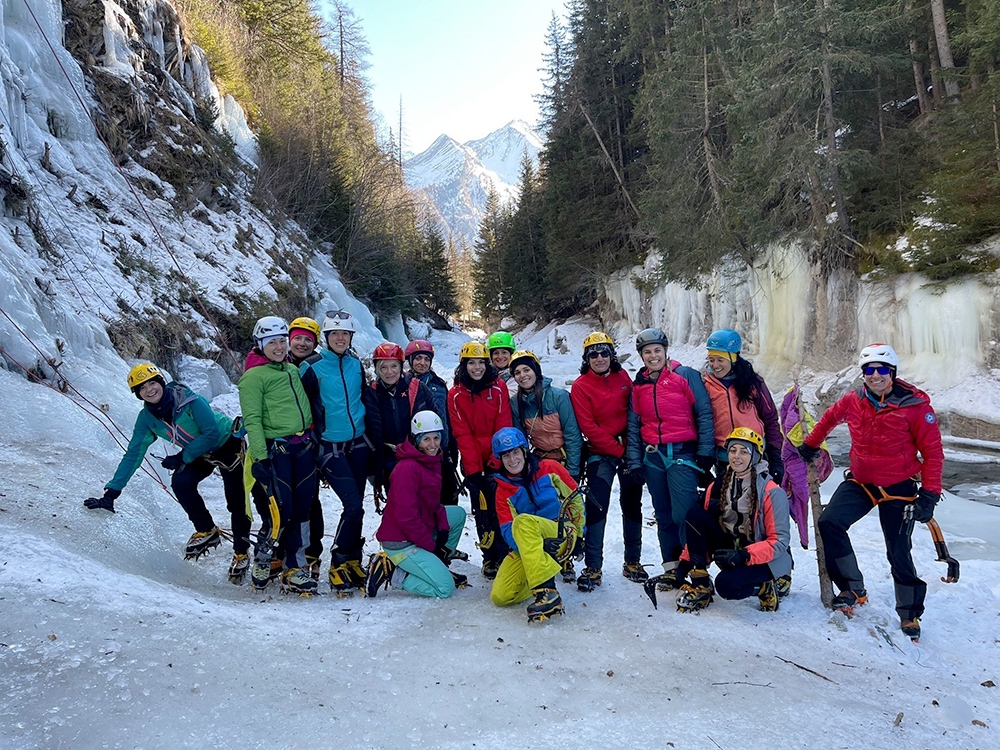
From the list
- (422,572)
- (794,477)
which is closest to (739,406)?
(794,477)

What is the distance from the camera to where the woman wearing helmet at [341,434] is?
184 inches

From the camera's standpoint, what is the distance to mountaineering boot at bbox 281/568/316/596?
4516 mm

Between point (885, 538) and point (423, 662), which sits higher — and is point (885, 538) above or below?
above

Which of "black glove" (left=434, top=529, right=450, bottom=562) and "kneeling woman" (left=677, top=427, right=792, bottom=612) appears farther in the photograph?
"black glove" (left=434, top=529, right=450, bottom=562)

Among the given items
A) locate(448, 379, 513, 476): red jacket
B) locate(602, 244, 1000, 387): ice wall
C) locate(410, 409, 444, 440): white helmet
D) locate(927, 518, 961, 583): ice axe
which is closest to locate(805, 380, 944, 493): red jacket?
locate(927, 518, 961, 583): ice axe

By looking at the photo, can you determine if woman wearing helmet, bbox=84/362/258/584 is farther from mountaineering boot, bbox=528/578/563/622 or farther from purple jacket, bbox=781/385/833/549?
purple jacket, bbox=781/385/833/549

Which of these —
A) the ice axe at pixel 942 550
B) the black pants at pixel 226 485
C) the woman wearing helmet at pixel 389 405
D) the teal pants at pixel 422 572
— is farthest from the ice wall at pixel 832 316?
the black pants at pixel 226 485

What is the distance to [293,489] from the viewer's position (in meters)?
4.61

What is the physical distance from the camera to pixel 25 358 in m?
6.01

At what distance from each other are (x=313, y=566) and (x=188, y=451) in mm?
1374

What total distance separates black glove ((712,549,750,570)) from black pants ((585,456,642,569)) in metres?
0.79

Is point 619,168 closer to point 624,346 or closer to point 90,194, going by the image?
point 624,346

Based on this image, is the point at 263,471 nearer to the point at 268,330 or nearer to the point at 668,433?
the point at 268,330

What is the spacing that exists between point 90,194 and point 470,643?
1056 centimetres
